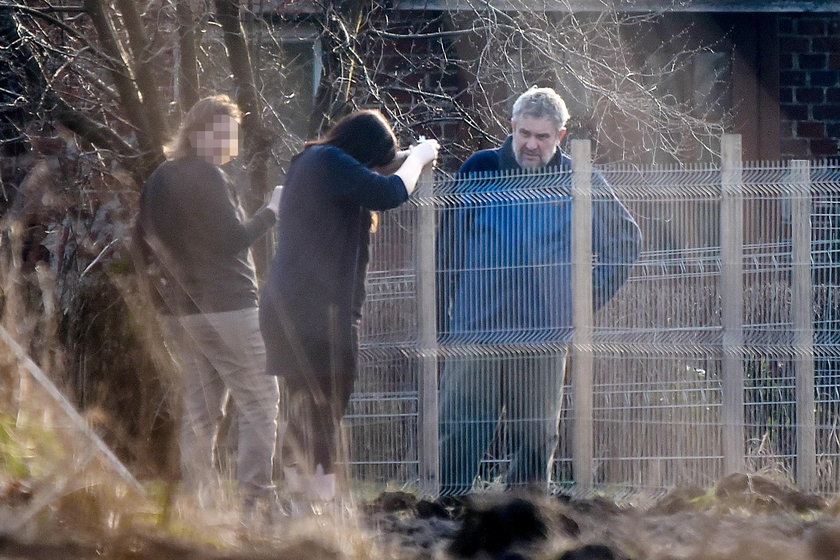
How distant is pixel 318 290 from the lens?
16.8ft

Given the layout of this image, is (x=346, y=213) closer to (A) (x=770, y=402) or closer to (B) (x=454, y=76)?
(A) (x=770, y=402)

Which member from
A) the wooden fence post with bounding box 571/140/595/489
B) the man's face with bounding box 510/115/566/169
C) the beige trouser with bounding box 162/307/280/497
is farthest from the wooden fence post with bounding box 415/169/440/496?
the beige trouser with bounding box 162/307/280/497

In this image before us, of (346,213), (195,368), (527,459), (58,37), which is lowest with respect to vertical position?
(527,459)

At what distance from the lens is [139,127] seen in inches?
265

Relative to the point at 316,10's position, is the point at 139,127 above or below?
below

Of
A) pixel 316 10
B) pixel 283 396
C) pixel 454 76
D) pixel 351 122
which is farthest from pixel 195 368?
pixel 454 76

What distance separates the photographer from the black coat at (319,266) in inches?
201

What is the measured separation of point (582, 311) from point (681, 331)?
507 mm

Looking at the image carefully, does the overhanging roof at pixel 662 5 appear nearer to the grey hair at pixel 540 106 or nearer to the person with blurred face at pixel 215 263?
the grey hair at pixel 540 106

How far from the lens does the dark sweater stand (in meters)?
5.34

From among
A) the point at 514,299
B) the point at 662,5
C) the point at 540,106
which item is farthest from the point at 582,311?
the point at 662,5

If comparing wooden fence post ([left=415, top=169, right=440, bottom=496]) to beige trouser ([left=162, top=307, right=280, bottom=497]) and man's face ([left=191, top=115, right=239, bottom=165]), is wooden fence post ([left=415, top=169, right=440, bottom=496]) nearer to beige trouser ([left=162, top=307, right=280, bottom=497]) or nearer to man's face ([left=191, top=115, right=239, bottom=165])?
beige trouser ([left=162, top=307, right=280, bottom=497])

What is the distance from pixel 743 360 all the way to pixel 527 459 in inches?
46.2

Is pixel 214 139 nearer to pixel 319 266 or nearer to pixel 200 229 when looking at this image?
pixel 200 229
